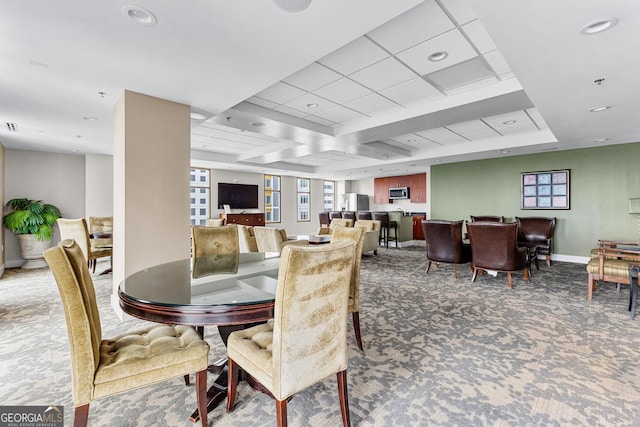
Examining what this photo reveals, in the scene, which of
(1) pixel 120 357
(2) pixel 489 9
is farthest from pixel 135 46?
(2) pixel 489 9

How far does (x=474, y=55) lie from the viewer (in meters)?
2.88

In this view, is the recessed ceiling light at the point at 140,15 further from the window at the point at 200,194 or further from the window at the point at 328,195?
the window at the point at 328,195

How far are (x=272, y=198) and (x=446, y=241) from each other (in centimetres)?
759

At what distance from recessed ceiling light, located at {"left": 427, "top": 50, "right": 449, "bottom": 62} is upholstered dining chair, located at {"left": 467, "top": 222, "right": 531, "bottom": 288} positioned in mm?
2440

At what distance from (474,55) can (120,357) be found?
3.64 meters

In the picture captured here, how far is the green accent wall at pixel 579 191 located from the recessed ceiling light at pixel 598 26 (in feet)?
18.2

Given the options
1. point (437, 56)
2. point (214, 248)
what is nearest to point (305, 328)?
point (214, 248)

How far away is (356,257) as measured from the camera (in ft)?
8.32

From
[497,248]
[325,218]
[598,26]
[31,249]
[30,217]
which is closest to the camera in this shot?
[598,26]

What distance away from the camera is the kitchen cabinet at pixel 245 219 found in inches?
367

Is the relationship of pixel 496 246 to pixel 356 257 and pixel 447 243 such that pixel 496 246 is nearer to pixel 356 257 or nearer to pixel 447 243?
pixel 447 243

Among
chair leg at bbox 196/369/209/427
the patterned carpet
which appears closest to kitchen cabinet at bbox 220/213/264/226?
the patterned carpet

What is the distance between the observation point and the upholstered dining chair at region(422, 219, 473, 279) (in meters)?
4.76

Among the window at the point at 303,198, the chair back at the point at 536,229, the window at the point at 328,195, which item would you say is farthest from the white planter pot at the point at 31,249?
the chair back at the point at 536,229
